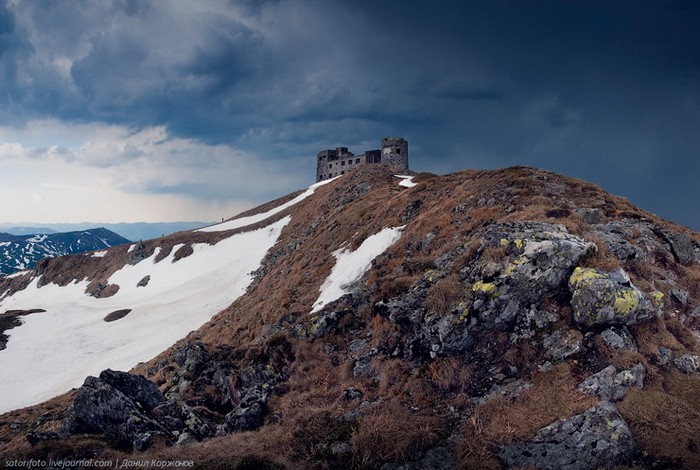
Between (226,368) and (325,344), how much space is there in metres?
5.89

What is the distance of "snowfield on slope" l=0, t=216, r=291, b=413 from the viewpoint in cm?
4059

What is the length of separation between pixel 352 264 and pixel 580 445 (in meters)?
21.9

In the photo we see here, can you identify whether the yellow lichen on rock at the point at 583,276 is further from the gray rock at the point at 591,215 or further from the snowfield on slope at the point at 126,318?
the snowfield on slope at the point at 126,318

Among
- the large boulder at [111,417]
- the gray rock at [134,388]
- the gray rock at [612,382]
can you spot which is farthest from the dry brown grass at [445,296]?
the gray rock at [134,388]

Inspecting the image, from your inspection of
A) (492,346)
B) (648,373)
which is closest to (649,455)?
(648,373)

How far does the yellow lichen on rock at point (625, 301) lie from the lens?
12.9m

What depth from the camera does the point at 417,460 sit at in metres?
9.98

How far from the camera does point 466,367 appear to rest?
13.6m

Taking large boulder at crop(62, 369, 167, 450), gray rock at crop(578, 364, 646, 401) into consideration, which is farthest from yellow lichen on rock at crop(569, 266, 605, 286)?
large boulder at crop(62, 369, 167, 450)

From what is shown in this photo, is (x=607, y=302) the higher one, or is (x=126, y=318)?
(x=607, y=302)

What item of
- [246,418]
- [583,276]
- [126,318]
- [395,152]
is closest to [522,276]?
[583,276]

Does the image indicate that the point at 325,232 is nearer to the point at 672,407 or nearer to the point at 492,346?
the point at 492,346

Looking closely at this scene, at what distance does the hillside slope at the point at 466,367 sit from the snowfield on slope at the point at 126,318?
14208 millimetres

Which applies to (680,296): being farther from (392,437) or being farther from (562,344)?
(392,437)
